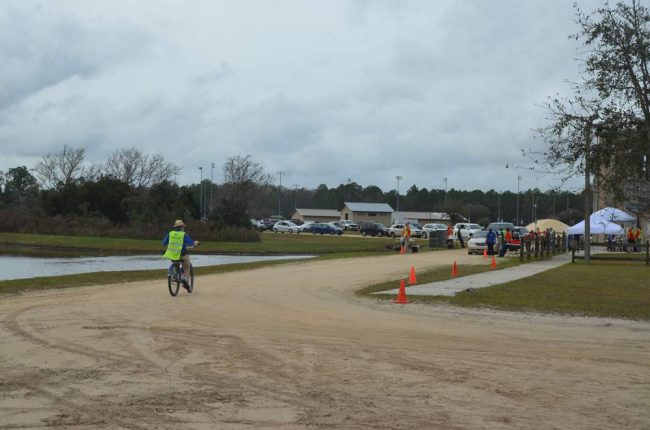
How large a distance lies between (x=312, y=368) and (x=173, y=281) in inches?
375

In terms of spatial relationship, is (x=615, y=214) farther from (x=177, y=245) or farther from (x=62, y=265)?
(x=62, y=265)

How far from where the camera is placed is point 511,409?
732 centimetres

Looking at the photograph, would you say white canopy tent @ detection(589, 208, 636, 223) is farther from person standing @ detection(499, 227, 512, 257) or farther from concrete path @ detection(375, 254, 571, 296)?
person standing @ detection(499, 227, 512, 257)

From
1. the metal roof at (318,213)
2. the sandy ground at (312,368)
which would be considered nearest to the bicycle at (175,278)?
the sandy ground at (312,368)

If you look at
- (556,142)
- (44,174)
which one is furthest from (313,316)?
(44,174)

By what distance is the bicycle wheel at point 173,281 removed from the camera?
17812 millimetres

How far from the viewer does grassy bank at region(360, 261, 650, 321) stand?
52.5 ft

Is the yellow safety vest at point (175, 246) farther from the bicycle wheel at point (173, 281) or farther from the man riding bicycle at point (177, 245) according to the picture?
the bicycle wheel at point (173, 281)

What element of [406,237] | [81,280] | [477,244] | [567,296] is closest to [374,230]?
[406,237]

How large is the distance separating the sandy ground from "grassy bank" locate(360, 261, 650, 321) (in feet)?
3.90

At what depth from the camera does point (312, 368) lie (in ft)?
30.0

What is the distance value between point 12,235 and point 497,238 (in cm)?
3767

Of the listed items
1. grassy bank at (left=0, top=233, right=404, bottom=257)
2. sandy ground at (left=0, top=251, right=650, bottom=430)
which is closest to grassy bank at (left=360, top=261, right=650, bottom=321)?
sandy ground at (left=0, top=251, right=650, bottom=430)

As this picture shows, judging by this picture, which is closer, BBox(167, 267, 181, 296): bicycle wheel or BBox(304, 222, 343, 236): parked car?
BBox(167, 267, 181, 296): bicycle wheel
